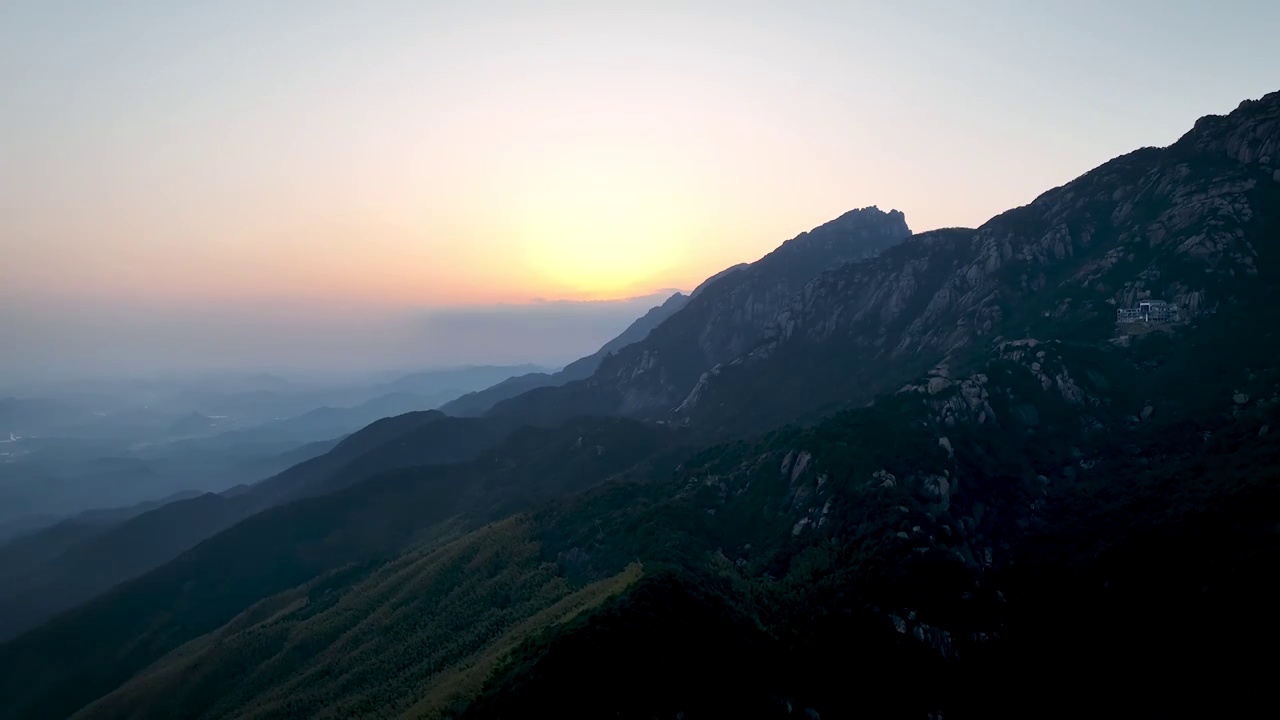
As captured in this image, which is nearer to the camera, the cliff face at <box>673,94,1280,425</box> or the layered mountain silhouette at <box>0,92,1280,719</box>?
the layered mountain silhouette at <box>0,92,1280,719</box>

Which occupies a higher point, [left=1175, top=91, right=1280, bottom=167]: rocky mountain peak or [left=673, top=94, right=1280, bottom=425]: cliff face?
[left=1175, top=91, right=1280, bottom=167]: rocky mountain peak

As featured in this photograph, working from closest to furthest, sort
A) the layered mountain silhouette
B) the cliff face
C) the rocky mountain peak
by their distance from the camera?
the layered mountain silhouette, the cliff face, the rocky mountain peak

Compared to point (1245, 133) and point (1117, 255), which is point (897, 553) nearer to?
point (1117, 255)

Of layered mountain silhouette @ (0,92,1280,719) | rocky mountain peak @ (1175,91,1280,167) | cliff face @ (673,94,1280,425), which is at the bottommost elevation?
layered mountain silhouette @ (0,92,1280,719)

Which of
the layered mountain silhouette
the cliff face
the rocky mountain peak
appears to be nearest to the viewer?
the layered mountain silhouette

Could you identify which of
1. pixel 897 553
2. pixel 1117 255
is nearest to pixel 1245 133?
pixel 1117 255

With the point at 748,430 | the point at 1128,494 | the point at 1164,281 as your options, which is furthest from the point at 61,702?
the point at 1164,281

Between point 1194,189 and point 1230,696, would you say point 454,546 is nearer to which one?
point 1230,696

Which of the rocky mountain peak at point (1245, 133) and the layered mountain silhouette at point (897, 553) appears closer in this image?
the layered mountain silhouette at point (897, 553)
